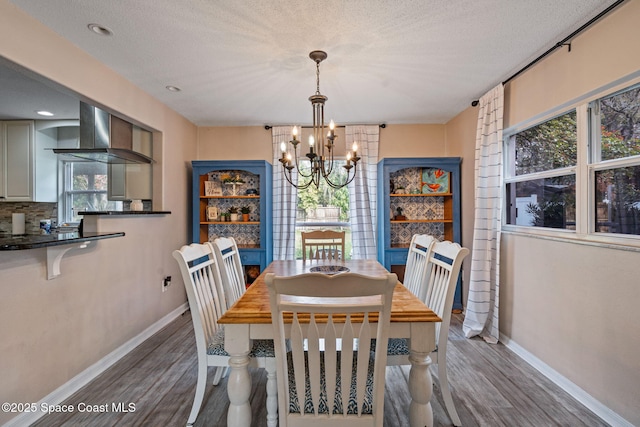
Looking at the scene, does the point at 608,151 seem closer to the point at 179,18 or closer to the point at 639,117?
the point at 639,117

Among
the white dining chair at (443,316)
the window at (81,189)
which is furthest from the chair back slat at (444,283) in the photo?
the window at (81,189)

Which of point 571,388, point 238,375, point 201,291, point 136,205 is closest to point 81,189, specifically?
point 136,205

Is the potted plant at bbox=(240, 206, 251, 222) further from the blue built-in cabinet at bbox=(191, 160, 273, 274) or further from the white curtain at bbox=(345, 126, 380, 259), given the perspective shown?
the white curtain at bbox=(345, 126, 380, 259)

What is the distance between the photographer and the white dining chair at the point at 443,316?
1.66 m

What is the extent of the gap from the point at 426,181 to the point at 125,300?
3722mm

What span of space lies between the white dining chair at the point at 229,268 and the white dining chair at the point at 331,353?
1071 mm

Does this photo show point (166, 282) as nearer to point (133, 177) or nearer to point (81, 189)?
point (133, 177)

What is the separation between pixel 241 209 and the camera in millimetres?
4297

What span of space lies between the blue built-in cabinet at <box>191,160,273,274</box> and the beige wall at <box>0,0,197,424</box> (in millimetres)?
360

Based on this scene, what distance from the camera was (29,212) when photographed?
408 centimetres

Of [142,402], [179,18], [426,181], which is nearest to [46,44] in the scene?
[179,18]

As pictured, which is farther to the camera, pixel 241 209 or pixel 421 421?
pixel 241 209

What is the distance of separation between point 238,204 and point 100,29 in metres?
2.60

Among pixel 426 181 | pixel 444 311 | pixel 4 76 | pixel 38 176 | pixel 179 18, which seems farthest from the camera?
pixel 426 181
